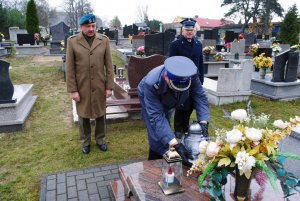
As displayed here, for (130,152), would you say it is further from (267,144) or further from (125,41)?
(125,41)

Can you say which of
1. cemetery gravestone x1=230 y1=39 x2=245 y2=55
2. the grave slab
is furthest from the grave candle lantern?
cemetery gravestone x1=230 y1=39 x2=245 y2=55

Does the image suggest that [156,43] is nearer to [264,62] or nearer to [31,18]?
[264,62]

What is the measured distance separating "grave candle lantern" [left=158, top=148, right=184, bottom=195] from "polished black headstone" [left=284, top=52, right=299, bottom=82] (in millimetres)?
5822

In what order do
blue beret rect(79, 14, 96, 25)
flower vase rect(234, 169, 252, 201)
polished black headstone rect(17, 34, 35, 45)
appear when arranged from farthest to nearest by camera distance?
1. polished black headstone rect(17, 34, 35, 45)
2. blue beret rect(79, 14, 96, 25)
3. flower vase rect(234, 169, 252, 201)

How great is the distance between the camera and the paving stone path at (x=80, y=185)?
305 cm

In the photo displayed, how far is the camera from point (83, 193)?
312 centimetres

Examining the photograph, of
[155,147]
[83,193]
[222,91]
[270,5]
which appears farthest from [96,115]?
[270,5]

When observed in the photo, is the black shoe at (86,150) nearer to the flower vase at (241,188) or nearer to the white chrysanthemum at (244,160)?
the flower vase at (241,188)

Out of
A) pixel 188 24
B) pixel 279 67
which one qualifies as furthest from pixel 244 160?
pixel 279 67

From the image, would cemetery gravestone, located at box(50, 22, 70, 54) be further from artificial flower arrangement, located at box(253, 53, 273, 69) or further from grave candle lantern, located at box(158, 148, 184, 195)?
grave candle lantern, located at box(158, 148, 184, 195)

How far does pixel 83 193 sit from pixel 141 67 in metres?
2.78

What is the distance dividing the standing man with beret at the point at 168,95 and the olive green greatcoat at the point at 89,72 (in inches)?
45.6

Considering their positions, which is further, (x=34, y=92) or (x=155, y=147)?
(x=34, y=92)

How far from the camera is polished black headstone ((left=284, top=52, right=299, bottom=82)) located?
6730mm
